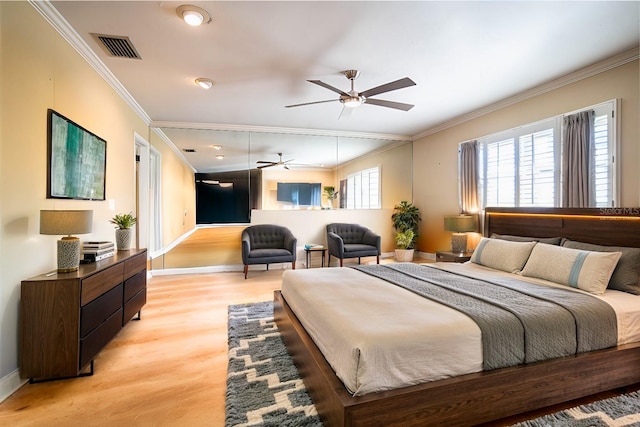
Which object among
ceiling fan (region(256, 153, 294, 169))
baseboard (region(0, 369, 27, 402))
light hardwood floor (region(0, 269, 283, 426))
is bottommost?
light hardwood floor (region(0, 269, 283, 426))

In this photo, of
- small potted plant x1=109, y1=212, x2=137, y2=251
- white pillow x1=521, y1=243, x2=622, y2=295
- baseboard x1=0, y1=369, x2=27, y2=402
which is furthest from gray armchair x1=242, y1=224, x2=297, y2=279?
white pillow x1=521, y1=243, x2=622, y2=295

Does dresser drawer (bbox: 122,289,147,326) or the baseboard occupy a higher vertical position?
dresser drawer (bbox: 122,289,147,326)

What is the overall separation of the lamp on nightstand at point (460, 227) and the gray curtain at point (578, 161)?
1.33 meters

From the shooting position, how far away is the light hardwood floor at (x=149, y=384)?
180 centimetres

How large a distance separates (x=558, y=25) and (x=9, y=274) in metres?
4.57

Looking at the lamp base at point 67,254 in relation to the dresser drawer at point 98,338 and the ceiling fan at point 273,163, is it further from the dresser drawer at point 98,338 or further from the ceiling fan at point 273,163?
the ceiling fan at point 273,163

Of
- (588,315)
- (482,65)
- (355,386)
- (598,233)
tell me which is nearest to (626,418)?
(588,315)

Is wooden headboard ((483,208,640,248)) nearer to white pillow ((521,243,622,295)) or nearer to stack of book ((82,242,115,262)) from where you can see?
white pillow ((521,243,622,295))

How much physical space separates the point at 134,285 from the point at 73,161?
1286 millimetres

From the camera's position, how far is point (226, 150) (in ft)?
19.2

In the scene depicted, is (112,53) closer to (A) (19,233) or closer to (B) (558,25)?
(A) (19,233)

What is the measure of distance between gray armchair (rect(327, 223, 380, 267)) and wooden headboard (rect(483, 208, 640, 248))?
2082mm

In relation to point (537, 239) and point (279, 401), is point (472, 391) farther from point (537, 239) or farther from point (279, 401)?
point (537, 239)

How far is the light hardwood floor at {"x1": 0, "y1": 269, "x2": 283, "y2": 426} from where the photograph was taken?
5.90 feet
